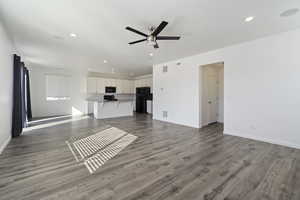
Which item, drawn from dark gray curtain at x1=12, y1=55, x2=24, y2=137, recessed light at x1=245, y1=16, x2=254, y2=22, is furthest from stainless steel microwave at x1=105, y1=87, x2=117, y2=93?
recessed light at x1=245, y1=16, x2=254, y2=22

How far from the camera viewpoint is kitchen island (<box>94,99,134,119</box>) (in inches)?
273

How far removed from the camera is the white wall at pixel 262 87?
10.3 feet

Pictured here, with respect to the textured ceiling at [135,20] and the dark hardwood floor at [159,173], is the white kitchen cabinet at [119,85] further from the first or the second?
the dark hardwood floor at [159,173]

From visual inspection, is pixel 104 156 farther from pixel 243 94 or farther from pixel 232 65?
→ pixel 232 65

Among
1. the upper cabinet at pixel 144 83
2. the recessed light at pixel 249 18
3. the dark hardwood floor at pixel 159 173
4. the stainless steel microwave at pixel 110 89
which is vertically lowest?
the dark hardwood floor at pixel 159 173

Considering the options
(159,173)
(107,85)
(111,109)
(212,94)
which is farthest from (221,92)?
(107,85)

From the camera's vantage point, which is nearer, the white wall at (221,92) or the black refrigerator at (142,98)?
the white wall at (221,92)

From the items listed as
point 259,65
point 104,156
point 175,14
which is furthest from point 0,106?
point 259,65

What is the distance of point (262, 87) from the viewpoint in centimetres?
358

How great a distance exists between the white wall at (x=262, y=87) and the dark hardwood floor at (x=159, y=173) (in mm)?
548

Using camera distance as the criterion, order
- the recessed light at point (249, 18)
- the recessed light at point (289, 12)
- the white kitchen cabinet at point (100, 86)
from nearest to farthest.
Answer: the recessed light at point (289, 12)
the recessed light at point (249, 18)
the white kitchen cabinet at point (100, 86)

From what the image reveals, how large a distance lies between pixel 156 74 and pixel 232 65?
11.3 ft

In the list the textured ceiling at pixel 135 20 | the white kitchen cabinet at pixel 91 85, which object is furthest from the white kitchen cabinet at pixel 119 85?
the textured ceiling at pixel 135 20

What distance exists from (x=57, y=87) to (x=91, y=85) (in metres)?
1.81
